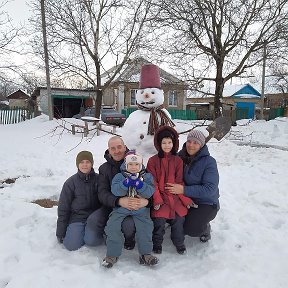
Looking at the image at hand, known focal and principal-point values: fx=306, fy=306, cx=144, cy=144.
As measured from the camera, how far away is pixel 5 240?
313cm

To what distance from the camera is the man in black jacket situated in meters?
2.85

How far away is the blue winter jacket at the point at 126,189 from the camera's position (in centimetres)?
280

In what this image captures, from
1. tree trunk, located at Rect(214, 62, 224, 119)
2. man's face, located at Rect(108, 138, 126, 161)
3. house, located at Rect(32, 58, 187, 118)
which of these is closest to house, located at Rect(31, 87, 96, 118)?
house, located at Rect(32, 58, 187, 118)

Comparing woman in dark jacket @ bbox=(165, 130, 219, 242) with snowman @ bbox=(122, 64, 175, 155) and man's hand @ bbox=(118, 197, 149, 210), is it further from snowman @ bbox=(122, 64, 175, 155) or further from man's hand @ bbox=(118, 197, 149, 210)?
snowman @ bbox=(122, 64, 175, 155)

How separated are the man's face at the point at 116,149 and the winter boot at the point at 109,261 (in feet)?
3.08

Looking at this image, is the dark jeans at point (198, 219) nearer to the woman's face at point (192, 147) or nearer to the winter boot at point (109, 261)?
the woman's face at point (192, 147)

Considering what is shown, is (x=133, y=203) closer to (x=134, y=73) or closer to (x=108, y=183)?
(x=108, y=183)

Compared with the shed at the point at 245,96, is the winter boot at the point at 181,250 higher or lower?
lower

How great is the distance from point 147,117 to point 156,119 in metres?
0.11

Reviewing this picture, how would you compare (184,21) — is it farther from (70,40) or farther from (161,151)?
(161,151)

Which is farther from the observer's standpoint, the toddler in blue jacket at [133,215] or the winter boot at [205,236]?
the winter boot at [205,236]

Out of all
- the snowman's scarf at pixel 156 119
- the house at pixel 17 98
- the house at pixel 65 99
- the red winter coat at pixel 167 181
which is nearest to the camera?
the red winter coat at pixel 167 181

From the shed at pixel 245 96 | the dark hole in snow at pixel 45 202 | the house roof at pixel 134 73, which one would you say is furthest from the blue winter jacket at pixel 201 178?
the shed at pixel 245 96

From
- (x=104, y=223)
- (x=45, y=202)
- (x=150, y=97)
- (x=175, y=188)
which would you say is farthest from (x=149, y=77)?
(x=45, y=202)
